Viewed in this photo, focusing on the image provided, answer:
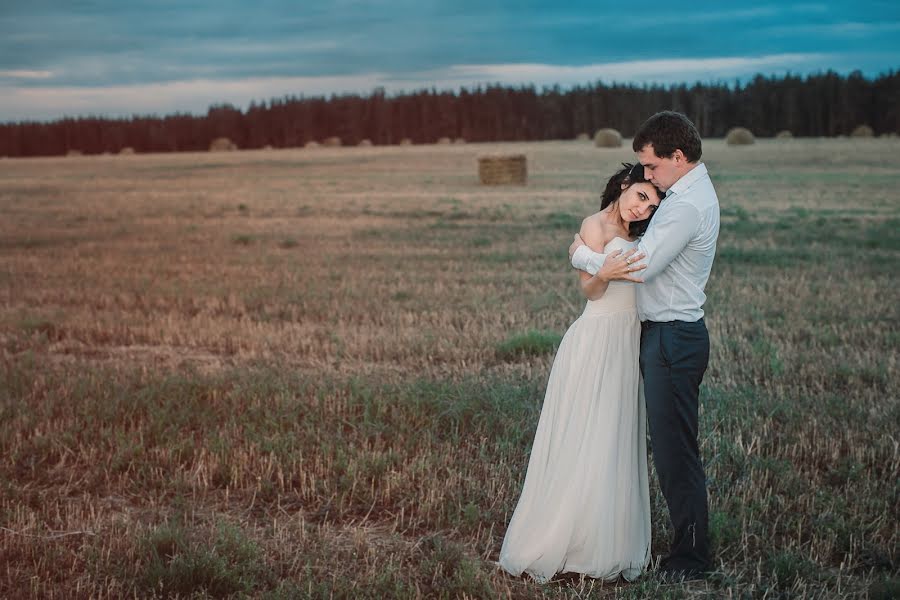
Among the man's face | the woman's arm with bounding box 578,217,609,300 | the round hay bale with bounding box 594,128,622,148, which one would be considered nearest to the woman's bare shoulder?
the woman's arm with bounding box 578,217,609,300

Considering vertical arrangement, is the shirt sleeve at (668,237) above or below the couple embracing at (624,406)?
above

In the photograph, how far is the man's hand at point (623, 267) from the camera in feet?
13.9

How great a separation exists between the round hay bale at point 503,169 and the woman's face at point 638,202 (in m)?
33.1

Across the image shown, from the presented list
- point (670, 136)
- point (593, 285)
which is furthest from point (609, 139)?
point (670, 136)


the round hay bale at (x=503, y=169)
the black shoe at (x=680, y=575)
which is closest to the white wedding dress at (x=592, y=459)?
the black shoe at (x=680, y=575)

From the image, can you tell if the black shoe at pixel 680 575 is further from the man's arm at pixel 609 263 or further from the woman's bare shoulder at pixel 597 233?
the woman's bare shoulder at pixel 597 233

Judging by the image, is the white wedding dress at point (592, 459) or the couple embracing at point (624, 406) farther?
the white wedding dress at point (592, 459)

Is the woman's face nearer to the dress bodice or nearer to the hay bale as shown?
the dress bodice

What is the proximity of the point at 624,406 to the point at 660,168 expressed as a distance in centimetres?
116

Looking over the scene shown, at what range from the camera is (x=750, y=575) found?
4875mm

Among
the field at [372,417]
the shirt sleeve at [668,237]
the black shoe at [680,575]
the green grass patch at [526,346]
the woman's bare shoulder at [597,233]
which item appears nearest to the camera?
the shirt sleeve at [668,237]

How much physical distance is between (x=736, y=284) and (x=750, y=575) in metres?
8.82

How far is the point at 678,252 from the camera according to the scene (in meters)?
4.27

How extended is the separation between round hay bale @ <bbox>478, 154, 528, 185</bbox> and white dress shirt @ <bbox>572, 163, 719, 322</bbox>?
109 feet
